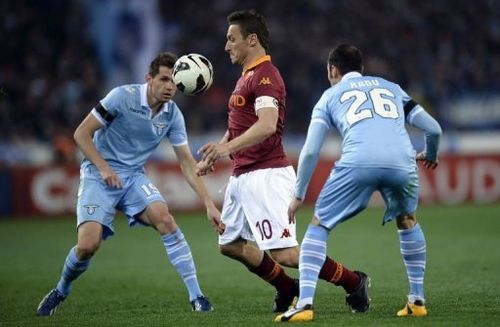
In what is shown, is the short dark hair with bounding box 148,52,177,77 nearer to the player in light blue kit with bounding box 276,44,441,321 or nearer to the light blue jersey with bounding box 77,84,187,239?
the light blue jersey with bounding box 77,84,187,239

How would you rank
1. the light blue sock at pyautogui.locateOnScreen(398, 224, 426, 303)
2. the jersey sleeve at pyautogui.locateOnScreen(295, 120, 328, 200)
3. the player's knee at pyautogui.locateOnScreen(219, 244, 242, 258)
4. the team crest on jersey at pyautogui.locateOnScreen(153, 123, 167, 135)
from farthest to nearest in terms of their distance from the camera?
the team crest on jersey at pyautogui.locateOnScreen(153, 123, 167, 135)
the player's knee at pyautogui.locateOnScreen(219, 244, 242, 258)
the light blue sock at pyautogui.locateOnScreen(398, 224, 426, 303)
the jersey sleeve at pyautogui.locateOnScreen(295, 120, 328, 200)

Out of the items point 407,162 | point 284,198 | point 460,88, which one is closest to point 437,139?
point 407,162

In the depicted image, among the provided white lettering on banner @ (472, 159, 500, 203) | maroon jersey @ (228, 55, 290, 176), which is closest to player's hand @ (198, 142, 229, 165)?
maroon jersey @ (228, 55, 290, 176)

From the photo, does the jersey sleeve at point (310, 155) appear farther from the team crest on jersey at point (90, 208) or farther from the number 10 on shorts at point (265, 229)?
the team crest on jersey at point (90, 208)

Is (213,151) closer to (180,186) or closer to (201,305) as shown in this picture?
(201,305)

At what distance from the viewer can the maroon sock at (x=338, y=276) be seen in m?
8.36

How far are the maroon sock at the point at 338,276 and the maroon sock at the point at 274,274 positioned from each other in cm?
61

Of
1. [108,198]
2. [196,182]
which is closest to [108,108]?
[108,198]

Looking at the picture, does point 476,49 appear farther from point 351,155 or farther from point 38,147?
point 351,155

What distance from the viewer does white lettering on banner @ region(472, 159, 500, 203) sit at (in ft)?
75.6

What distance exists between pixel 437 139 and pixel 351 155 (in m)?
0.77

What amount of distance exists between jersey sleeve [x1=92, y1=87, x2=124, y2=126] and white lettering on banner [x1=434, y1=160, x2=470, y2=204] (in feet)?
48.6

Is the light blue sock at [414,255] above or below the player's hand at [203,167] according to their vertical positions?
below

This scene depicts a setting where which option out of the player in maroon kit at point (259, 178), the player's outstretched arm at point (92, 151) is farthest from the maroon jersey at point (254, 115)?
the player's outstretched arm at point (92, 151)
